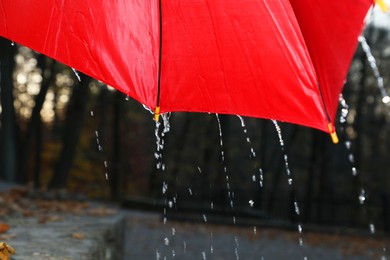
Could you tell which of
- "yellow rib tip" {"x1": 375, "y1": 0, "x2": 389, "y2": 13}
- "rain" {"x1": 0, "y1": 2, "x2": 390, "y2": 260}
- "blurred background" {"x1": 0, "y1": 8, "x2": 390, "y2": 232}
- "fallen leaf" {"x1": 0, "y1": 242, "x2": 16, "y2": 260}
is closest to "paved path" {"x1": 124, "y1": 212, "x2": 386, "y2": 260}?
"rain" {"x1": 0, "y1": 2, "x2": 390, "y2": 260}

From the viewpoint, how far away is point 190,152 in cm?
3797

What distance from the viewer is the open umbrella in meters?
Answer: 4.10

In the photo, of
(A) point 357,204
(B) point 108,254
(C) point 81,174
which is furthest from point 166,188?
(B) point 108,254

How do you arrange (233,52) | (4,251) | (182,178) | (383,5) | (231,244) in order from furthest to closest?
(182,178)
(231,244)
(233,52)
(4,251)
(383,5)

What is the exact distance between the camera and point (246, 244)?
14.1 metres

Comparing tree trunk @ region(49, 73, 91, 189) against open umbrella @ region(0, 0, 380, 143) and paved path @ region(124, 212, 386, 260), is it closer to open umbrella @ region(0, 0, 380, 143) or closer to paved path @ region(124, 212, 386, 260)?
paved path @ region(124, 212, 386, 260)

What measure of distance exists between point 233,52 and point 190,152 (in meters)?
33.8

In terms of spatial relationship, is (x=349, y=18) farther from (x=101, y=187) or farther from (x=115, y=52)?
(x=101, y=187)

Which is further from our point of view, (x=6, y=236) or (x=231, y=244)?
(x=231, y=244)

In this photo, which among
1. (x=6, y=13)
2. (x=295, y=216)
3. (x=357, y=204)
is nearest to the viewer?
(x=6, y=13)

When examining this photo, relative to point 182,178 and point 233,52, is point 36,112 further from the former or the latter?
point 182,178

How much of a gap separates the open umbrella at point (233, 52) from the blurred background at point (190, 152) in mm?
11673

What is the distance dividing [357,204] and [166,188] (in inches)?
407

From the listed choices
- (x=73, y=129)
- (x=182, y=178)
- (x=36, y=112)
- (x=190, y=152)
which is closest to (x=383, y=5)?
(x=73, y=129)
